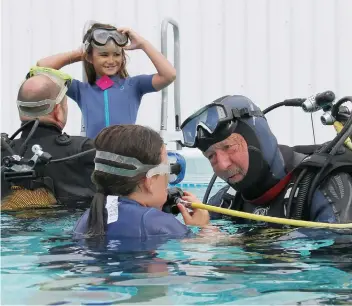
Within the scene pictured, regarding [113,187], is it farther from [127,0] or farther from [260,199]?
[127,0]

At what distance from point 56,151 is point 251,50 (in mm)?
4485

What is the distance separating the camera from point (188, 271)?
310cm

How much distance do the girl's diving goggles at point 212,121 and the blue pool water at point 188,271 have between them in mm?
461

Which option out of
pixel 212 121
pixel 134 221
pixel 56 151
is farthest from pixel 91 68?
pixel 134 221

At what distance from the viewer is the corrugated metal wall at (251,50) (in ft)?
29.2

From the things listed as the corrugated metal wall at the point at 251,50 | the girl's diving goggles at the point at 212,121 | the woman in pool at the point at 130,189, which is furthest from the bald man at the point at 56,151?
the corrugated metal wall at the point at 251,50

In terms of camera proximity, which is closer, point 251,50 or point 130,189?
point 130,189

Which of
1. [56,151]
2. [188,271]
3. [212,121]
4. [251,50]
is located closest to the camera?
[188,271]

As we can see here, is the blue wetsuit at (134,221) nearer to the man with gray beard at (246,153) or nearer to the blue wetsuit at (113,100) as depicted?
the man with gray beard at (246,153)

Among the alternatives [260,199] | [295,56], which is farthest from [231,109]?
[295,56]

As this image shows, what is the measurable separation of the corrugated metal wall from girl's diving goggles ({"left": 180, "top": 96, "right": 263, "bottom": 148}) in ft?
16.2

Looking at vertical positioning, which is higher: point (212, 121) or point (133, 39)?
point (133, 39)

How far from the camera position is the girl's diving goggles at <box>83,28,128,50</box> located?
595 centimetres

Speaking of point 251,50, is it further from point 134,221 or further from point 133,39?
point 134,221
